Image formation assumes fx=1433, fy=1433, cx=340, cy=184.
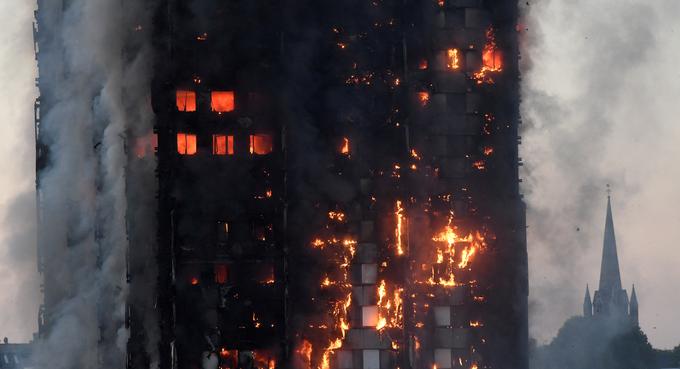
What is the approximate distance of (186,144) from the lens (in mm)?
88062

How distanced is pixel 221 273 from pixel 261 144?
27.2ft

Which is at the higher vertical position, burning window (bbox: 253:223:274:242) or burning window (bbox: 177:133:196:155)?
burning window (bbox: 177:133:196:155)

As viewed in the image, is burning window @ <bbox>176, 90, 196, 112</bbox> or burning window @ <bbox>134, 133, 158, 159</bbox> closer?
burning window @ <bbox>176, 90, 196, 112</bbox>

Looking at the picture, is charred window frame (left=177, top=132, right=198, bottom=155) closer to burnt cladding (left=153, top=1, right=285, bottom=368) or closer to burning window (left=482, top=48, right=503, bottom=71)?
burnt cladding (left=153, top=1, right=285, bottom=368)

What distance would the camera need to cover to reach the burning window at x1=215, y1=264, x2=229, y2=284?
288 feet

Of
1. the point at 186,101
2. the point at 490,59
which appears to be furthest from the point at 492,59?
the point at 186,101

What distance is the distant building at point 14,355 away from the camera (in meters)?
144

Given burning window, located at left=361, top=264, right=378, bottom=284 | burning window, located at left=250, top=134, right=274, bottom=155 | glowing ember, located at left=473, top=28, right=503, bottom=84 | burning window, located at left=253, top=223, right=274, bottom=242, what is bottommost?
burning window, located at left=361, top=264, right=378, bottom=284

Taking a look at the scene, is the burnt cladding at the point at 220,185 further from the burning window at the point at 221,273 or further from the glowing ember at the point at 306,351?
the glowing ember at the point at 306,351

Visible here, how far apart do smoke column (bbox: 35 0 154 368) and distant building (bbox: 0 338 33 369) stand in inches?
1549

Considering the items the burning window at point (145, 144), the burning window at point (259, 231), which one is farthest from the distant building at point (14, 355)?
the burning window at point (259, 231)

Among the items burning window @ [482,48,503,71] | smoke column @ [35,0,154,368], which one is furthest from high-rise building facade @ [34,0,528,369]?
smoke column @ [35,0,154,368]

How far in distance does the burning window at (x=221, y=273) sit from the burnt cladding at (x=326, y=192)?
0.09 metres

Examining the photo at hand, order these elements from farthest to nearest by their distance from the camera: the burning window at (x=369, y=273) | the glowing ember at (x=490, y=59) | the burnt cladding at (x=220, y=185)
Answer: the glowing ember at (x=490, y=59)
the burning window at (x=369, y=273)
the burnt cladding at (x=220, y=185)
